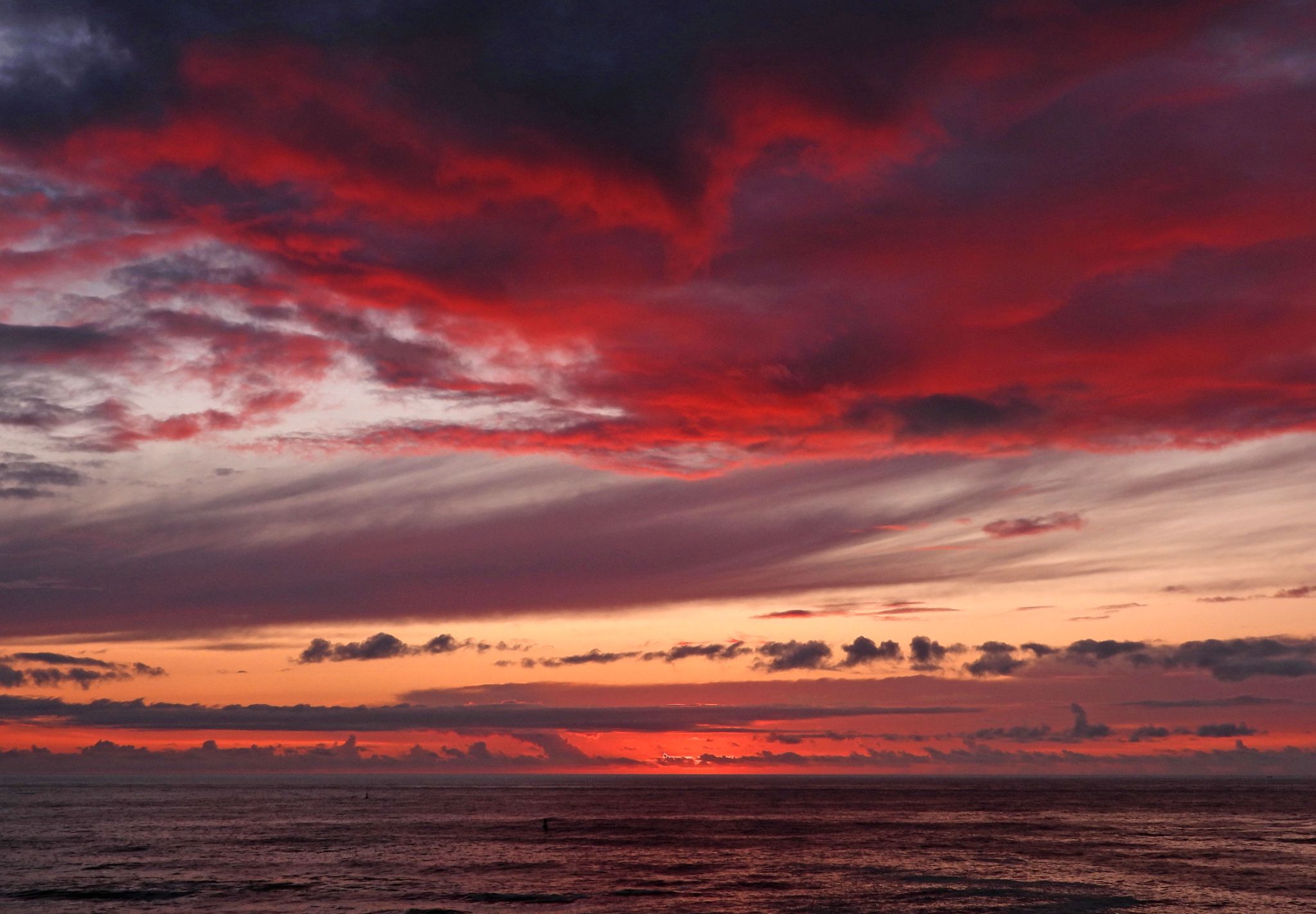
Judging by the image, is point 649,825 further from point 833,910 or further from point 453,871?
point 833,910

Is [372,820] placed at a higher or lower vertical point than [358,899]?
lower

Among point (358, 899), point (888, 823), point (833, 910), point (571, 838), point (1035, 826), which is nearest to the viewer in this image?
point (833, 910)

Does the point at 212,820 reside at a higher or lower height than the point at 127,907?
lower

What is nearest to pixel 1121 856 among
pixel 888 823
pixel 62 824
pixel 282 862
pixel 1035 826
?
A: pixel 1035 826

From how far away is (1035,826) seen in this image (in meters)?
154

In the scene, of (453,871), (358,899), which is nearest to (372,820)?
(453,871)

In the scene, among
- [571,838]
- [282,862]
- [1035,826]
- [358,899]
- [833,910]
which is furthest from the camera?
[1035,826]

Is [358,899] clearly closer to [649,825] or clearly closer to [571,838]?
[571,838]

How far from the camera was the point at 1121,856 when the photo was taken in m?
110

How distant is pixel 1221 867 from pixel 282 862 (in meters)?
95.6

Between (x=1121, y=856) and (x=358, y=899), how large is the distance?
3165 inches

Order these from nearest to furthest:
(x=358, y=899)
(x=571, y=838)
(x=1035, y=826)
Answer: (x=358, y=899), (x=571, y=838), (x=1035, y=826)

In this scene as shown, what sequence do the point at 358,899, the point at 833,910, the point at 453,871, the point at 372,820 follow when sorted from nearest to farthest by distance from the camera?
the point at 833,910
the point at 358,899
the point at 453,871
the point at 372,820

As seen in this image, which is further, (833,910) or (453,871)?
(453,871)
